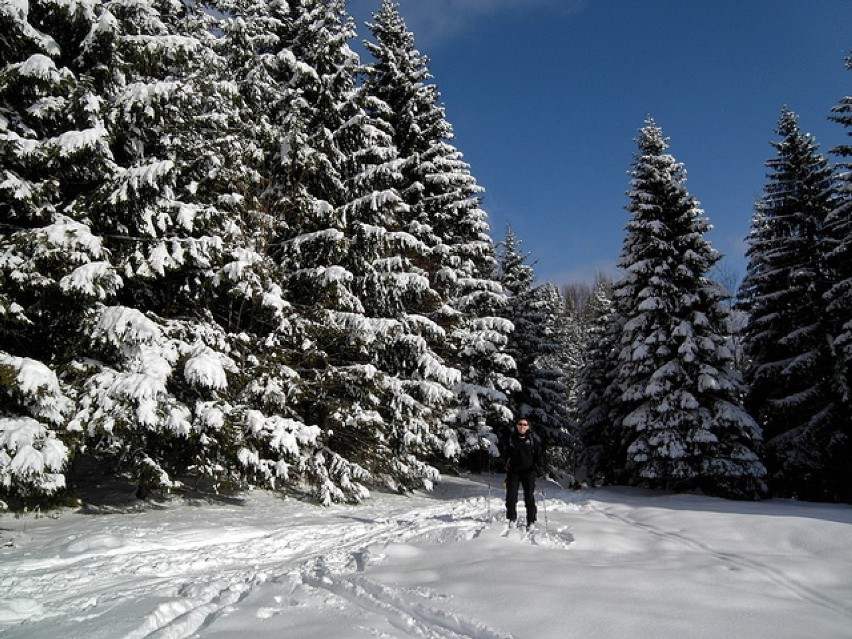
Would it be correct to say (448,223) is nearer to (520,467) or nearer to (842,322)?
(520,467)

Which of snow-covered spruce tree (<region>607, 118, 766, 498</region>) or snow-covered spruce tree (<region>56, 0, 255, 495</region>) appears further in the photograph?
snow-covered spruce tree (<region>607, 118, 766, 498</region>)

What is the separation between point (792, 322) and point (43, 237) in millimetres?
20865

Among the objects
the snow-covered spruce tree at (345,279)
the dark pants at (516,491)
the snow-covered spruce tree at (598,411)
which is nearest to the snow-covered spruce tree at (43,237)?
the snow-covered spruce tree at (345,279)

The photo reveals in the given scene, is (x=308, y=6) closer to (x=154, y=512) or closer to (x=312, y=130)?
(x=312, y=130)

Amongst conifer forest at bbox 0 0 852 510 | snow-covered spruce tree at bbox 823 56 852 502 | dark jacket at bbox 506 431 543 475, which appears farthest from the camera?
snow-covered spruce tree at bbox 823 56 852 502

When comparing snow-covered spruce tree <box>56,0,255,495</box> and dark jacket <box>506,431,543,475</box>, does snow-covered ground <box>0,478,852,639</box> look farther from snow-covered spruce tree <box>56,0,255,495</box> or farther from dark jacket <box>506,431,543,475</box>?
snow-covered spruce tree <box>56,0,255,495</box>

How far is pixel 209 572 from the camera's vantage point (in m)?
6.17

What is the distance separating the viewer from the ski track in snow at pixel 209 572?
4.46m

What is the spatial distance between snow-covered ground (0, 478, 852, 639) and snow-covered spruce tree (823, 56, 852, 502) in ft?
25.8

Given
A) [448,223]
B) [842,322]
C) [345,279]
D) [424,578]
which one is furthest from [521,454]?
[842,322]

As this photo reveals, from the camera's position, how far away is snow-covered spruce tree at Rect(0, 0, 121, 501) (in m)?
6.79

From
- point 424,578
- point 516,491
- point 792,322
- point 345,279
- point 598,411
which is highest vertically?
point 792,322

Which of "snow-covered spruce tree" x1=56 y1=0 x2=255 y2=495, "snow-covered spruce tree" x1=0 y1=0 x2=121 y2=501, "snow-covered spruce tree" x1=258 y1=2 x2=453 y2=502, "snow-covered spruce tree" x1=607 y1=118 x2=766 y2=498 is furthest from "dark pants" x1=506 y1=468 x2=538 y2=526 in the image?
"snow-covered spruce tree" x1=607 y1=118 x2=766 y2=498

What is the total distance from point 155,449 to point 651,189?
17569mm
